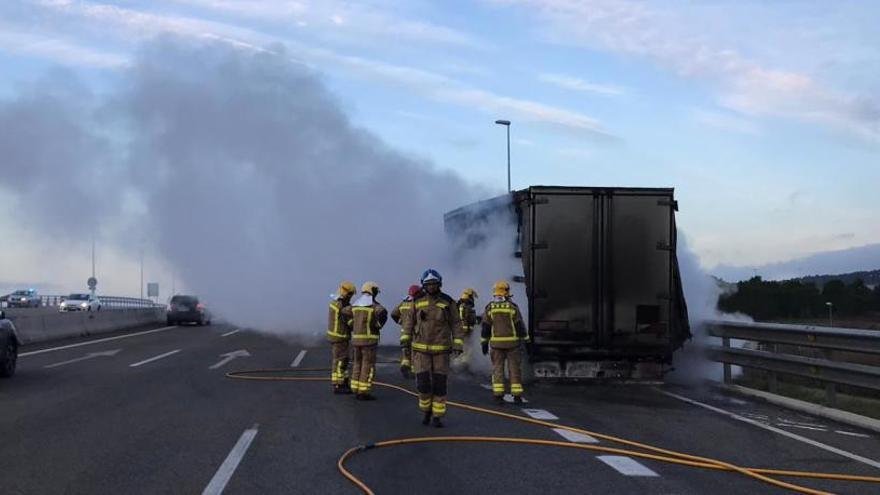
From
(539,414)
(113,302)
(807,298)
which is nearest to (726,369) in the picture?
(539,414)

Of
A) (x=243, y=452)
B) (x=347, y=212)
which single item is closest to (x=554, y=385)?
(x=243, y=452)

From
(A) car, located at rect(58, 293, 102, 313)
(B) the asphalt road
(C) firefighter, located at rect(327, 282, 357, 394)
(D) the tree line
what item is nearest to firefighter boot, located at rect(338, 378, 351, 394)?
(C) firefighter, located at rect(327, 282, 357, 394)

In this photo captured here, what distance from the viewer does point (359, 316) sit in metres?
11.7

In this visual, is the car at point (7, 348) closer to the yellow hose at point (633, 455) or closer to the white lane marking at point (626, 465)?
the yellow hose at point (633, 455)

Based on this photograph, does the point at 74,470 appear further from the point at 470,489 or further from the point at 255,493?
the point at 470,489

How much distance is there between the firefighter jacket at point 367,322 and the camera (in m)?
11.6

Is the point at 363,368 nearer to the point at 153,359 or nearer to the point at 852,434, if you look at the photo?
the point at 852,434

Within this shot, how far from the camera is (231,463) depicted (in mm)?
7207

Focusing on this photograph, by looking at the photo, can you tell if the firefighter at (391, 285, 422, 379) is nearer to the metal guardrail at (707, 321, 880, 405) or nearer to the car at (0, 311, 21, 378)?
the metal guardrail at (707, 321, 880, 405)

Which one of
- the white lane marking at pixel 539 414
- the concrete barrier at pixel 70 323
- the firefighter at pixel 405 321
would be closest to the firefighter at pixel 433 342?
the firefighter at pixel 405 321

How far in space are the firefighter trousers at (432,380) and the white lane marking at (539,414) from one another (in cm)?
125

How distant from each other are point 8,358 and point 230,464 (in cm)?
875

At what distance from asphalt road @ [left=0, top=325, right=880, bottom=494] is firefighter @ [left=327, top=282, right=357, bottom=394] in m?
0.34

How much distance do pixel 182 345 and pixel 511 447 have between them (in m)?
17.1
